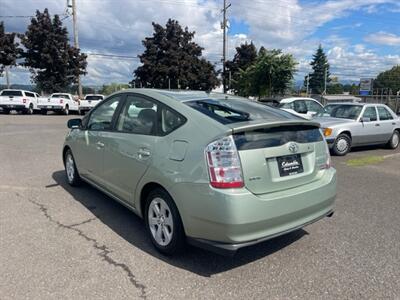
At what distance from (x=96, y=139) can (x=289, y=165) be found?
2757mm

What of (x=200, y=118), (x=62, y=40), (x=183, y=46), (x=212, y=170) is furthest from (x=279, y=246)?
(x=183, y=46)

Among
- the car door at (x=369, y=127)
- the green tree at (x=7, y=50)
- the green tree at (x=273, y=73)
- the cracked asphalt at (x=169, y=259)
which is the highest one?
the green tree at (x=7, y=50)

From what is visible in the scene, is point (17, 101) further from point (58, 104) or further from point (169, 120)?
point (169, 120)

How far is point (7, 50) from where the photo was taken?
1256 inches

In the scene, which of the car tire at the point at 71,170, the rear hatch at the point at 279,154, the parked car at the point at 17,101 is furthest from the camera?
the parked car at the point at 17,101

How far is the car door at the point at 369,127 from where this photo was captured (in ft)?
34.5

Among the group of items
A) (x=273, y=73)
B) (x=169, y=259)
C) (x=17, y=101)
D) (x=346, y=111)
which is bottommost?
(x=169, y=259)

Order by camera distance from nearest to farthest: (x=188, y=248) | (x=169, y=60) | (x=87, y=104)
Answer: (x=188, y=248), (x=87, y=104), (x=169, y=60)

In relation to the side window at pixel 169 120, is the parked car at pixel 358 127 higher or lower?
lower

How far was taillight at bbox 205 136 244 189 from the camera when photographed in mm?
3092

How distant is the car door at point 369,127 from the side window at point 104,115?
308 inches

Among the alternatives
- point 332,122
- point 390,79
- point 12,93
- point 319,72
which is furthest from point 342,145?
point 390,79

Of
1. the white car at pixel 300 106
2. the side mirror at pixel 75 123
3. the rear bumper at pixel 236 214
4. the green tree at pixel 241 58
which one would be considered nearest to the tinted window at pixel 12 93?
the white car at pixel 300 106

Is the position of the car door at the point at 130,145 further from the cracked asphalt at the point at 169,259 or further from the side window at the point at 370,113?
the side window at the point at 370,113
